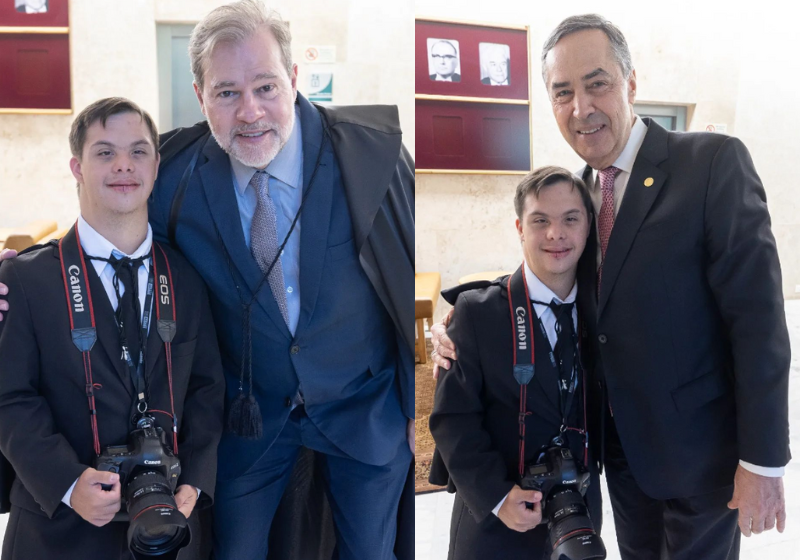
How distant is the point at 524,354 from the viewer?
5.19 ft

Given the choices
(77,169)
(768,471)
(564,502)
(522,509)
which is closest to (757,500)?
(768,471)

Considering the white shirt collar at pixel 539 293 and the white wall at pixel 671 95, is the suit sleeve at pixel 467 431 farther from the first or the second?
the white wall at pixel 671 95

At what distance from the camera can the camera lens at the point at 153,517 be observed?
1.29 m

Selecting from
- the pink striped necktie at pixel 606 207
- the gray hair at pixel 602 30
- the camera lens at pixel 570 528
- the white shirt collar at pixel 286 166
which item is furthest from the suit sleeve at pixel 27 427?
the gray hair at pixel 602 30

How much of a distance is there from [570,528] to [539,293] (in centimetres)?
58

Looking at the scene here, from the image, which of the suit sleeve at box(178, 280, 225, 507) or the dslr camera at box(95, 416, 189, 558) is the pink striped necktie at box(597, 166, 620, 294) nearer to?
the suit sleeve at box(178, 280, 225, 507)

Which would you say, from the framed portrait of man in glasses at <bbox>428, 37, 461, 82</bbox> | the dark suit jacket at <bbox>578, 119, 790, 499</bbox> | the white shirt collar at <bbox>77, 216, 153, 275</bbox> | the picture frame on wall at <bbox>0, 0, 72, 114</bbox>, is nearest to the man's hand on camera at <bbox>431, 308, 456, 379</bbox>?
the dark suit jacket at <bbox>578, 119, 790, 499</bbox>

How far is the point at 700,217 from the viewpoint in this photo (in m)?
1.44

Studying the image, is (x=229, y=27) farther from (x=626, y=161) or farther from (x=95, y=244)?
(x=626, y=161)

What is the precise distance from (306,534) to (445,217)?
123 centimetres

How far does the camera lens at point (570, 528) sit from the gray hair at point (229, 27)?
52.7 inches

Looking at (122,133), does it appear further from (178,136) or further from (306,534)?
(306,534)

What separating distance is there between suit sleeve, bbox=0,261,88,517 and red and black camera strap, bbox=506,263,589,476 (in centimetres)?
106

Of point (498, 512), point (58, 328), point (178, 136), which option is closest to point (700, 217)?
point (498, 512)
